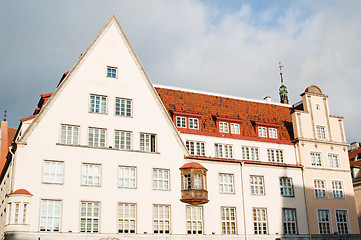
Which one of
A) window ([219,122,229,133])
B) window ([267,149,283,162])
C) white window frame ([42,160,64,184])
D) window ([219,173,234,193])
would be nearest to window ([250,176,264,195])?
window ([219,173,234,193])

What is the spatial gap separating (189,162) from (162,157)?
297 cm

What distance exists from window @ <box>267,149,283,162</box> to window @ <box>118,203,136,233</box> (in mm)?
17779

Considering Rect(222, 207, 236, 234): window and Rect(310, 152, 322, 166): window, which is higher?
Rect(310, 152, 322, 166): window

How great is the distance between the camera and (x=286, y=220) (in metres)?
46.8

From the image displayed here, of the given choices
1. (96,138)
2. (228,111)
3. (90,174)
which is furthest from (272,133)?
(90,174)

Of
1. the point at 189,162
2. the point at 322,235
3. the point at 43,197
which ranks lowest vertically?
the point at 322,235

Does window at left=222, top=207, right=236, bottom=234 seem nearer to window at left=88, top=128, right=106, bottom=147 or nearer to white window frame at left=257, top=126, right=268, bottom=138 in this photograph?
white window frame at left=257, top=126, right=268, bottom=138

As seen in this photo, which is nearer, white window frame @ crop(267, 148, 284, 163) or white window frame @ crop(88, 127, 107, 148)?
white window frame @ crop(88, 127, 107, 148)

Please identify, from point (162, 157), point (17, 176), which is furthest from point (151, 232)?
point (17, 176)

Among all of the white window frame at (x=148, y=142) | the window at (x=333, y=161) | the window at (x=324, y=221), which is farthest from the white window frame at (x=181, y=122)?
the window at (x=333, y=161)

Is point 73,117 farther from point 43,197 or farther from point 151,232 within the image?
point 151,232

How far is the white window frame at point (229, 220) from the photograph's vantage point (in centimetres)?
4369

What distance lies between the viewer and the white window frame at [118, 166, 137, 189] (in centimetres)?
Answer: 4047

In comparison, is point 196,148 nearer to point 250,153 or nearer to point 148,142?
point 148,142
